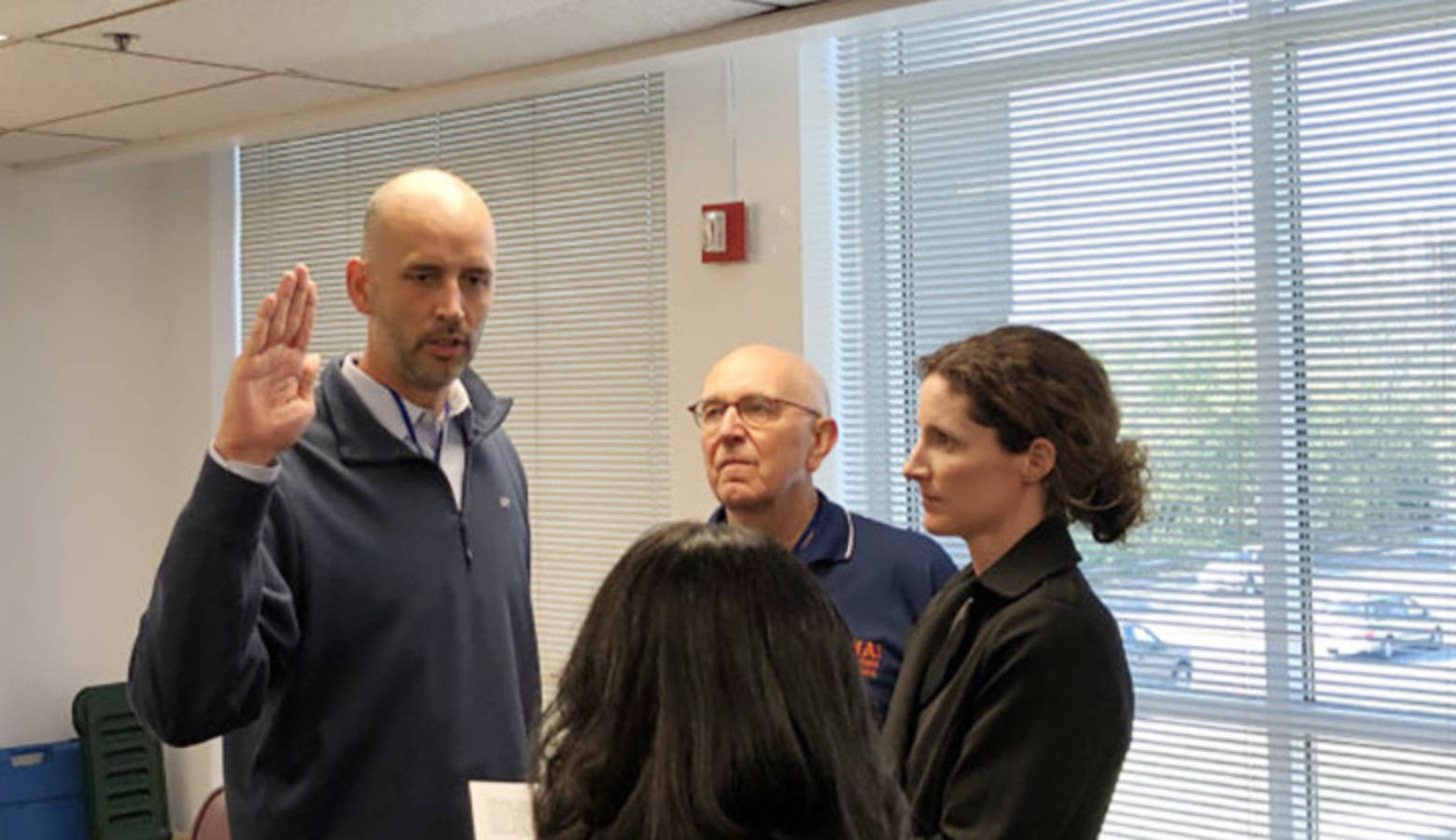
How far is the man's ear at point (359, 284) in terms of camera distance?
2.17 m

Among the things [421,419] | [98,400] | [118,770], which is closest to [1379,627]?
[421,419]

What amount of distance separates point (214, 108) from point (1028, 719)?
392 centimetres

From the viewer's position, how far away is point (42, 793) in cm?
589

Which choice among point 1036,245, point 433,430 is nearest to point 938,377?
point 433,430

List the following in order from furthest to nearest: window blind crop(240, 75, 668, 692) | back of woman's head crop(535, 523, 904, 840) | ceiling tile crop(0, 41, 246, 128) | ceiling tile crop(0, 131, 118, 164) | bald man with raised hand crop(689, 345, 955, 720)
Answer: ceiling tile crop(0, 131, 118, 164) → window blind crop(240, 75, 668, 692) → ceiling tile crop(0, 41, 246, 128) → bald man with raised hand crop(689, 345, 955, 720) → back of woman's head crop(535, 523, 904, 840)

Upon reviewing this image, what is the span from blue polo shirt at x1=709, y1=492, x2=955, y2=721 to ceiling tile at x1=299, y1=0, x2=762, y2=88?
4.91ft

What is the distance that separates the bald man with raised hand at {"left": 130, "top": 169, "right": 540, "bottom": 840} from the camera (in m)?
1.87

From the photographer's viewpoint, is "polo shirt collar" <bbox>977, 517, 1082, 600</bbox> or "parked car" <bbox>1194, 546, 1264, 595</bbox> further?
"parked car" <bbox>1194, 546, 1264, 595</bbox>

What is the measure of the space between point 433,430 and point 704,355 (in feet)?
7.95

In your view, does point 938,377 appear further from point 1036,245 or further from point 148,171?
point 148,171

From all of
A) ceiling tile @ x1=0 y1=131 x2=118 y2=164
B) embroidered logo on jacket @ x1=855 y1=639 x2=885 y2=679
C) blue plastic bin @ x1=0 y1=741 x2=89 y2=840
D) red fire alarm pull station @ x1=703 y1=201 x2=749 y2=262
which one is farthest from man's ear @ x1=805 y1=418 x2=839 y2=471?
blue plastic bin @ x1=0 y1=741 x2=89 y2=840

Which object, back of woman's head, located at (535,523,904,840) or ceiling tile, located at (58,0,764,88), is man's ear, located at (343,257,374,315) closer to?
back of woman's head, located at (535,523,904,840)

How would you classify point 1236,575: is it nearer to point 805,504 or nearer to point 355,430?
point 805,504

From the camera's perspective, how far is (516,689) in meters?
2.19
